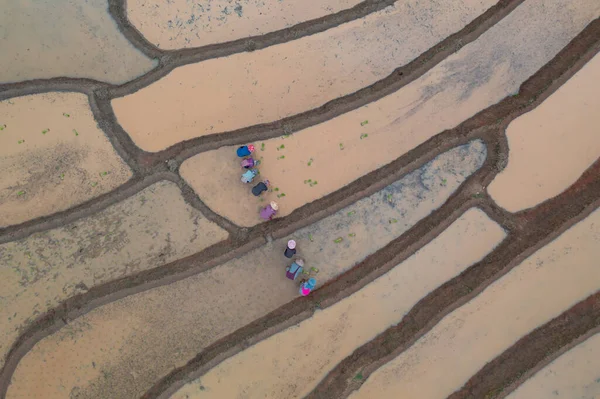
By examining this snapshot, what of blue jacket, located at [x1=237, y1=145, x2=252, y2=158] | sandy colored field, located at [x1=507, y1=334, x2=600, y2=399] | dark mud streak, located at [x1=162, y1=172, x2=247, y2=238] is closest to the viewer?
sandy colored field, located at [x1=507, y1=334, x2=600, y2=399]

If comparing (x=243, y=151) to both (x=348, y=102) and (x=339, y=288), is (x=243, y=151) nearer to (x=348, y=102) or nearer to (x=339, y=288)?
(x=348, y=102)

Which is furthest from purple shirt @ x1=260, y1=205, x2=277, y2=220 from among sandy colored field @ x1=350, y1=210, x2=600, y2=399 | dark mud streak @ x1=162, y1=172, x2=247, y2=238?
sandy colored field @ x1=350, y1=210, x2=600, y2=399

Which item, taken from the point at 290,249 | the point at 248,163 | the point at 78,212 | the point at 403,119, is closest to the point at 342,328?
the point at 290,249

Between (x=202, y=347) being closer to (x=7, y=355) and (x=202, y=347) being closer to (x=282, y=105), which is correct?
(x=7, y=355)

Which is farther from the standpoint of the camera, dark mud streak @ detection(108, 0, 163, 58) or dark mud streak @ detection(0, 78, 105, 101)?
dark mud streak @ detection(108, 0, 163, 58)

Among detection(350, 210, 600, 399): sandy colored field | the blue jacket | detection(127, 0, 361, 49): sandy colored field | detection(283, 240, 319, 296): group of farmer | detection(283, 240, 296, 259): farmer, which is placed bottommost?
detection(350, 210, 600, 399): sandy colored field

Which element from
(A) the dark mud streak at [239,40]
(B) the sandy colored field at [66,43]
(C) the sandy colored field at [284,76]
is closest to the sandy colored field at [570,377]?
(C) the sandy colored field at [284,76]

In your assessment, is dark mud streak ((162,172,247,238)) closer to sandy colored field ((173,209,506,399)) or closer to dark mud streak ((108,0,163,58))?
sandy colored field ((173,209,506,399))
